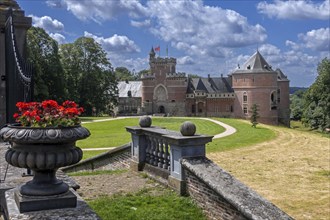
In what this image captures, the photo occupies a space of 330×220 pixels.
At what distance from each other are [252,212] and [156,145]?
360 centimetres

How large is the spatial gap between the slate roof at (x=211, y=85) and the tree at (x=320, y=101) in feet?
61.9

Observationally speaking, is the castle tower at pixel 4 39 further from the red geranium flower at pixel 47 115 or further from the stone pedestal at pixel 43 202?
the stone pedestal at pixel 43 202

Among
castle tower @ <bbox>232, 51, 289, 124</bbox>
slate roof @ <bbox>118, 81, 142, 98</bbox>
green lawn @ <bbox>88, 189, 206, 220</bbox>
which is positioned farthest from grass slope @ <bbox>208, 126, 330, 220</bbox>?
slate roof @ <bbox>118, 81, 142, 98</bbox>

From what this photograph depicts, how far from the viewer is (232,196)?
5.58 meters

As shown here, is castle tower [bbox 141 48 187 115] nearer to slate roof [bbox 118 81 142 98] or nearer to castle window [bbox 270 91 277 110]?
slate roof [bbox 118 81 142 98]

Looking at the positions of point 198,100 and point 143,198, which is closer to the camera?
point 143,198

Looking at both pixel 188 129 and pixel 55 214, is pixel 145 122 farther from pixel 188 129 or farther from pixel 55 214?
pixel 55 214

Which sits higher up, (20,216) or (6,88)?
(6,88)

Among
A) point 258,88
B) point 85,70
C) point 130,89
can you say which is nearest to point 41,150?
point 85,70

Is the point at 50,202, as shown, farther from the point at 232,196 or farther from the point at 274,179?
the point at 274,179

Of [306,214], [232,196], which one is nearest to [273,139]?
[306,214]

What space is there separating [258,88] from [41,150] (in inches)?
2263

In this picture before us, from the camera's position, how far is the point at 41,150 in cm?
426

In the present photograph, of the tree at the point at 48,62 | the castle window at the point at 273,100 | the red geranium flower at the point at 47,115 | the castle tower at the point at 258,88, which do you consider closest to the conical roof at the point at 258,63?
the castle tower at the point at 258,88
